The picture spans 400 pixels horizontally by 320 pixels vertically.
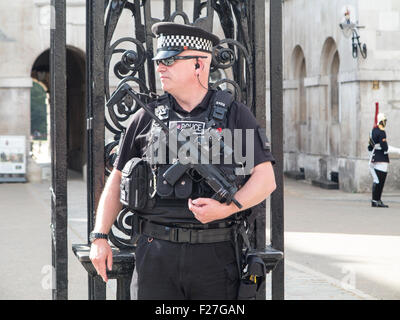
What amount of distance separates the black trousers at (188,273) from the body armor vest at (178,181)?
13 cm

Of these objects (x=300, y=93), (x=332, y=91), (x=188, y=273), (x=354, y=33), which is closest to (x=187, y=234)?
(x=188, y=273)

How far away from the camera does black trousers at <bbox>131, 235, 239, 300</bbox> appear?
10.6 feet

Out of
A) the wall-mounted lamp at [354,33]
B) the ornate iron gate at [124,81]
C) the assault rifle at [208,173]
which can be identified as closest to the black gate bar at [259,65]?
the ornate iron gate at [124,81]

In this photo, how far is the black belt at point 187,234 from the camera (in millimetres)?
3270

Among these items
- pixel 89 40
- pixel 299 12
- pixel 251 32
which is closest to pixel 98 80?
pixel 89 40

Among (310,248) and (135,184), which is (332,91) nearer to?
(310,248)

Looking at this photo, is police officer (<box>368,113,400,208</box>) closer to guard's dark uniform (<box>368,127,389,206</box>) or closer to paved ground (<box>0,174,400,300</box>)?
guard's dark uniform (<box>368,127,389,206</box>)

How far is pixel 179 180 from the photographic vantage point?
10.7ft

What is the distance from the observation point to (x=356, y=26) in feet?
53.2

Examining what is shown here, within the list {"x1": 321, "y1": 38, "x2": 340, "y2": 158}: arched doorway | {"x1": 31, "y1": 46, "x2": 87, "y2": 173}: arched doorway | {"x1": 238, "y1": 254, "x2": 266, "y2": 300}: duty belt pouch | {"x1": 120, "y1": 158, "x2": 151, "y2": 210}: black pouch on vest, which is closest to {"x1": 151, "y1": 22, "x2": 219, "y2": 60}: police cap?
{"x1": 120, "y1": 158, "x2": 151, "y2": 210}: black pouch on vest

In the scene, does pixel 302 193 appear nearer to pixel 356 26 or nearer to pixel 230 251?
pixel 356 26

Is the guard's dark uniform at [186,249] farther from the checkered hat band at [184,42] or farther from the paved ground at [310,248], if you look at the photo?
the paved ground at [310,248]

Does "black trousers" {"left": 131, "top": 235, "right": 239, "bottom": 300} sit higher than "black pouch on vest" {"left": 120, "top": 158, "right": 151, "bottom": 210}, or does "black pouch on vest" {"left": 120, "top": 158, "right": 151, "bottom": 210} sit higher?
"black pouch on vest" {"left": 120, "top": 158, "right": 151, "bottom": 210}

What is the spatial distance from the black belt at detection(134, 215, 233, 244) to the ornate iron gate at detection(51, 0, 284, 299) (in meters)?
0.58
